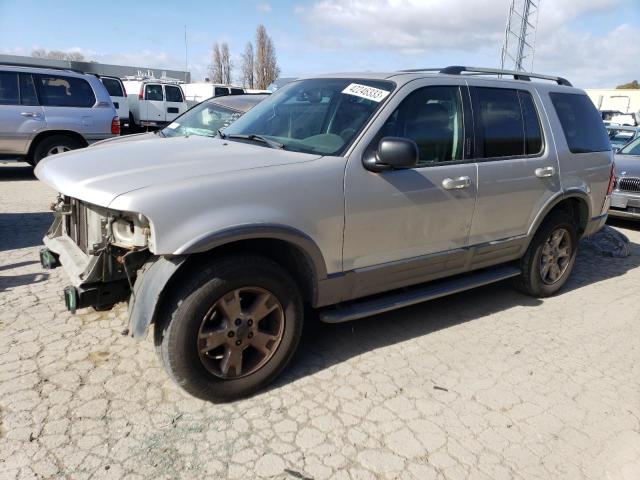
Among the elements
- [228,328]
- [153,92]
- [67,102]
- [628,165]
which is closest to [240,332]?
[228,328]

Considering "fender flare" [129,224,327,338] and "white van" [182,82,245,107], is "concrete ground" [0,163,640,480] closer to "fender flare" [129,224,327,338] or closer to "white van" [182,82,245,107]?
"fender flare" [129,224,327,338]

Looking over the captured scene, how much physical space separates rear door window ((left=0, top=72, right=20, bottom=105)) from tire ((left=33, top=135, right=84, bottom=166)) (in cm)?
86

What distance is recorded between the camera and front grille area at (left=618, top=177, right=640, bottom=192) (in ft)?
25.8

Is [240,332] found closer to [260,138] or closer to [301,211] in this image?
[301,211]

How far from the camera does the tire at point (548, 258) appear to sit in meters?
4.70

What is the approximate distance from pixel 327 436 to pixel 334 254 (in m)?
1.09

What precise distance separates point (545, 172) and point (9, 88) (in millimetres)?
9689

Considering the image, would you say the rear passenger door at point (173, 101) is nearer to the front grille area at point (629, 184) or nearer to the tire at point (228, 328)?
the front grille area at point (629, 184)

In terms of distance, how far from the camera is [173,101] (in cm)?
2023

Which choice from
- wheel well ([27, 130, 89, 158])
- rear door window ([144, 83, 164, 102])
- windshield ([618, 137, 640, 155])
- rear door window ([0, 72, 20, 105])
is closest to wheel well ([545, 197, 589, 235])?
windshield ([618, 137, 640, 155])

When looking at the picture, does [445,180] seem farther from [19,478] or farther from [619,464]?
[19,478]

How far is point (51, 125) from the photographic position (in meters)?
9.75

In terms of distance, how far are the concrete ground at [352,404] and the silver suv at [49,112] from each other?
6306mm

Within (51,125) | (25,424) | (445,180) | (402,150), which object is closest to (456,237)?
(445,180)
